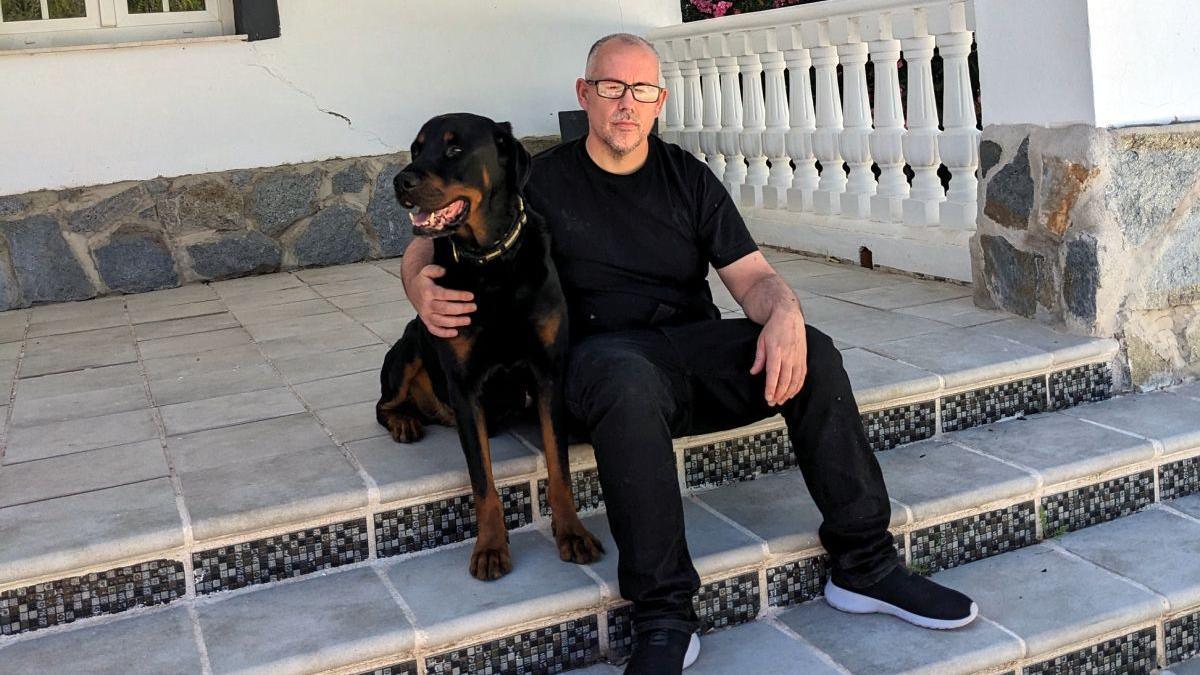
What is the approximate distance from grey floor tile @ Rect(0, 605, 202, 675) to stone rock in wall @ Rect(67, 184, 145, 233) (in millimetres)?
3562

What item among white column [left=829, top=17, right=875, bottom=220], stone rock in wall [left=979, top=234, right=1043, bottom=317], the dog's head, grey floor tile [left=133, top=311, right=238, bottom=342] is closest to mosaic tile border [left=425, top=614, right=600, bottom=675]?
the dog's head

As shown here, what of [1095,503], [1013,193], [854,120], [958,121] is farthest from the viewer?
[854,120]

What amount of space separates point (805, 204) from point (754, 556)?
3013mm

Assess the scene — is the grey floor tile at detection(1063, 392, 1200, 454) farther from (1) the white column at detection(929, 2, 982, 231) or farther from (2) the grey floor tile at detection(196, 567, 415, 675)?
(2) the grey floor tile at detection(196, 567, 415, 675)

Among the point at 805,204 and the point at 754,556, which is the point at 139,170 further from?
the point at 754,556

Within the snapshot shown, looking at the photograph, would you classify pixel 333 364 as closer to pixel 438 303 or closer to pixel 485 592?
pixel 438 303

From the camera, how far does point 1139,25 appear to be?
3.55 metres

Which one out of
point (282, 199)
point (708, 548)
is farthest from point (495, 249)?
point (282, 199)

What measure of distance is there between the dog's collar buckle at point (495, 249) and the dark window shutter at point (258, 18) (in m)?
3.67

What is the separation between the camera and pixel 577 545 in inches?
104

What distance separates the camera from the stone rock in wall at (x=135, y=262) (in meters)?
5.67

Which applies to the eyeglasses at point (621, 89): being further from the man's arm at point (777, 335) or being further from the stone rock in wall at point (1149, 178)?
the stone rock in wall at point (1149, 178)

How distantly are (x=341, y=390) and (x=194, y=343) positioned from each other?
45.3 inches

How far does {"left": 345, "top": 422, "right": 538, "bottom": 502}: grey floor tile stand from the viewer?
2.79 m
